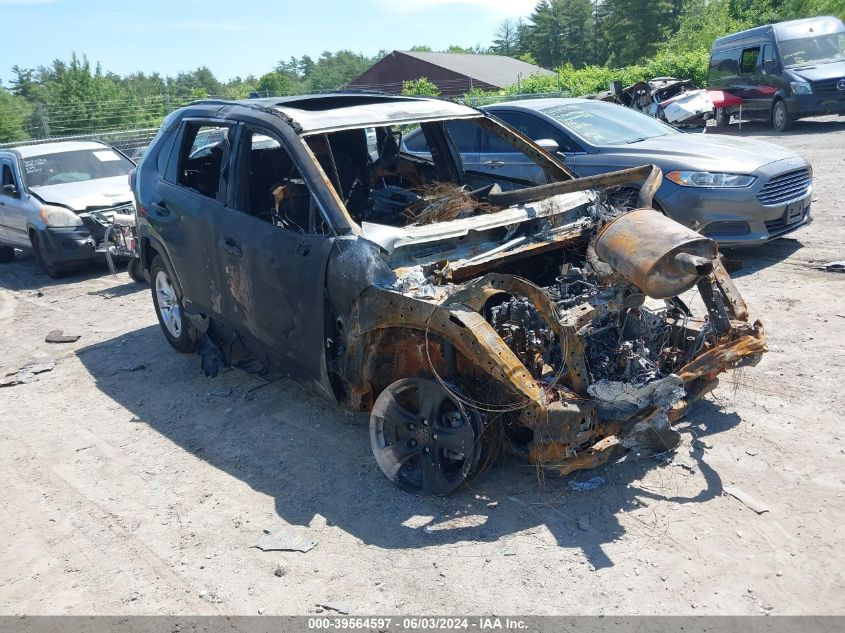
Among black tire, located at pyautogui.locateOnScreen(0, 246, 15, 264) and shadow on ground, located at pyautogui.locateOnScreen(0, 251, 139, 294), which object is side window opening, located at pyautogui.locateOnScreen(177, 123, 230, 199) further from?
black tire, located at pyautogui.locateOnScreen(0, 246, 15, 264)

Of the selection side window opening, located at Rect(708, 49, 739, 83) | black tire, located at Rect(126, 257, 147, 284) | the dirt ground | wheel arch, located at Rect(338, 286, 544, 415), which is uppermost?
side window opening, located at Rect(708, 49, 739, 83)

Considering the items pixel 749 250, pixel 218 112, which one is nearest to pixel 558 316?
pixel 218 112

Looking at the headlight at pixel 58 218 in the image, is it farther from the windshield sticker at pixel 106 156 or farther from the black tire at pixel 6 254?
the black tire at pixel 6 254

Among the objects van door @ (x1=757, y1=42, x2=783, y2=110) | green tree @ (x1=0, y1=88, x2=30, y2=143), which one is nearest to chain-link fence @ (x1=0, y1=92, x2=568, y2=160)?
green tree @ (x1=0, y1=88, x2=30, y2=143)

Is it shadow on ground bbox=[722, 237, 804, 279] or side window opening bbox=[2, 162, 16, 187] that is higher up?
side window opening bbox=[2, 162, 16, 187]

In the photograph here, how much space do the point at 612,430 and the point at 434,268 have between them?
1.35 m

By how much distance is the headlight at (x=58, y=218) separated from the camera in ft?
33.5

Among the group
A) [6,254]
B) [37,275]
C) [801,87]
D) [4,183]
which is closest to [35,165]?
[4,183]

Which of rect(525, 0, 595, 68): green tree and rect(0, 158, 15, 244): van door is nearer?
rect(0, 158, 15, 244): van door

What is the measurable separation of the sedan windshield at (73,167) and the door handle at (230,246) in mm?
7546

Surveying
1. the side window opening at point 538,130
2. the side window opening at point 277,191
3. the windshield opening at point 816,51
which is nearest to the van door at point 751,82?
the windshield opening at point 816,51

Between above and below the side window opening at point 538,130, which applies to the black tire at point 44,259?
below

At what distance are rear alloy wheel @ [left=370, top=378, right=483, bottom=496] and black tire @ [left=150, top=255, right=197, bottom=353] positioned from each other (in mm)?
2856

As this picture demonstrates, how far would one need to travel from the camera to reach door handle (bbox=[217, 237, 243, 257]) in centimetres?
491
